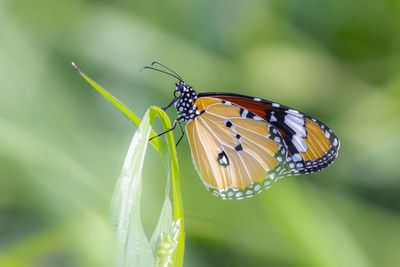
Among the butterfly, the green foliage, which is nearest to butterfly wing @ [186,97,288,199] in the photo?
the butterfly

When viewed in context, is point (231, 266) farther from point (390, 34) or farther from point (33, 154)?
point (390, 34)

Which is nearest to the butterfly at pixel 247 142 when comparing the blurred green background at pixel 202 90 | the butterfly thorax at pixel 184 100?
the butterfly thorax at pixel 184 100

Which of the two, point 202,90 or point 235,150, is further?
point 202,90

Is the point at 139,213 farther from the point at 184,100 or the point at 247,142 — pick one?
the point at 247,142

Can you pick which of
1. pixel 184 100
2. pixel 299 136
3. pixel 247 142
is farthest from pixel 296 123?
pixel 184 100

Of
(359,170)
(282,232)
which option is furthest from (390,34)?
(282,232)

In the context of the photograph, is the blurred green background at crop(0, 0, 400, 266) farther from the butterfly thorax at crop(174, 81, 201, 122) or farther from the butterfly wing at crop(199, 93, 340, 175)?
the butterfly thorax at crop(174, 81, 201, 122)
